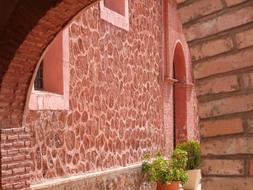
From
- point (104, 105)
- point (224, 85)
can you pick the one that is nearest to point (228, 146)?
point (224, 85)

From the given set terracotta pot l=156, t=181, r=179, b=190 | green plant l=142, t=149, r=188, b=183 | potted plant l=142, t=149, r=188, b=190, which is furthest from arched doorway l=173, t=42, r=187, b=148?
terracotta pot l=156, t=181, r=179, b=190

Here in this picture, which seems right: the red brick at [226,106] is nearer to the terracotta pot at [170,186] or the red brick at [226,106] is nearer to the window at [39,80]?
the window at [39,80]

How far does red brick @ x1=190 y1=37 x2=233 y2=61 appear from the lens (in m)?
2.09

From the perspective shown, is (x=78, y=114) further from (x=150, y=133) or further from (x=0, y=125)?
(x=150, y=133)

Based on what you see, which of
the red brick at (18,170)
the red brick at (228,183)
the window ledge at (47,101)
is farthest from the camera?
the window ledge at (47,101)

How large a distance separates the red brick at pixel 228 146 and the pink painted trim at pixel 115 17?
6610 mm

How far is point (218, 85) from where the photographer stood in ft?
6.90

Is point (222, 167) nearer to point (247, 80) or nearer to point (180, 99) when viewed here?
point (247, 80)

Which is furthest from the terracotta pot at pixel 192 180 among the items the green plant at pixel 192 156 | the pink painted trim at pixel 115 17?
the pink painted trim at pixel 115 17

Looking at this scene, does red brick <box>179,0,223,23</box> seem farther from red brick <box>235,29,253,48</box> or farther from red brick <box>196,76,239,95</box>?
red brick <box>196,76,239,95</box>

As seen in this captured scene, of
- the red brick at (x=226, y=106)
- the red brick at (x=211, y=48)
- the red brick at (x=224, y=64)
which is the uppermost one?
the red brick at (x=211, y=48)

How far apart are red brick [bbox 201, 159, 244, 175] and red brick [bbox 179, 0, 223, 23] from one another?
0.61 metres

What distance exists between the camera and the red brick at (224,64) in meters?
2.04

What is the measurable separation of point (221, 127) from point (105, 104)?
657cm
